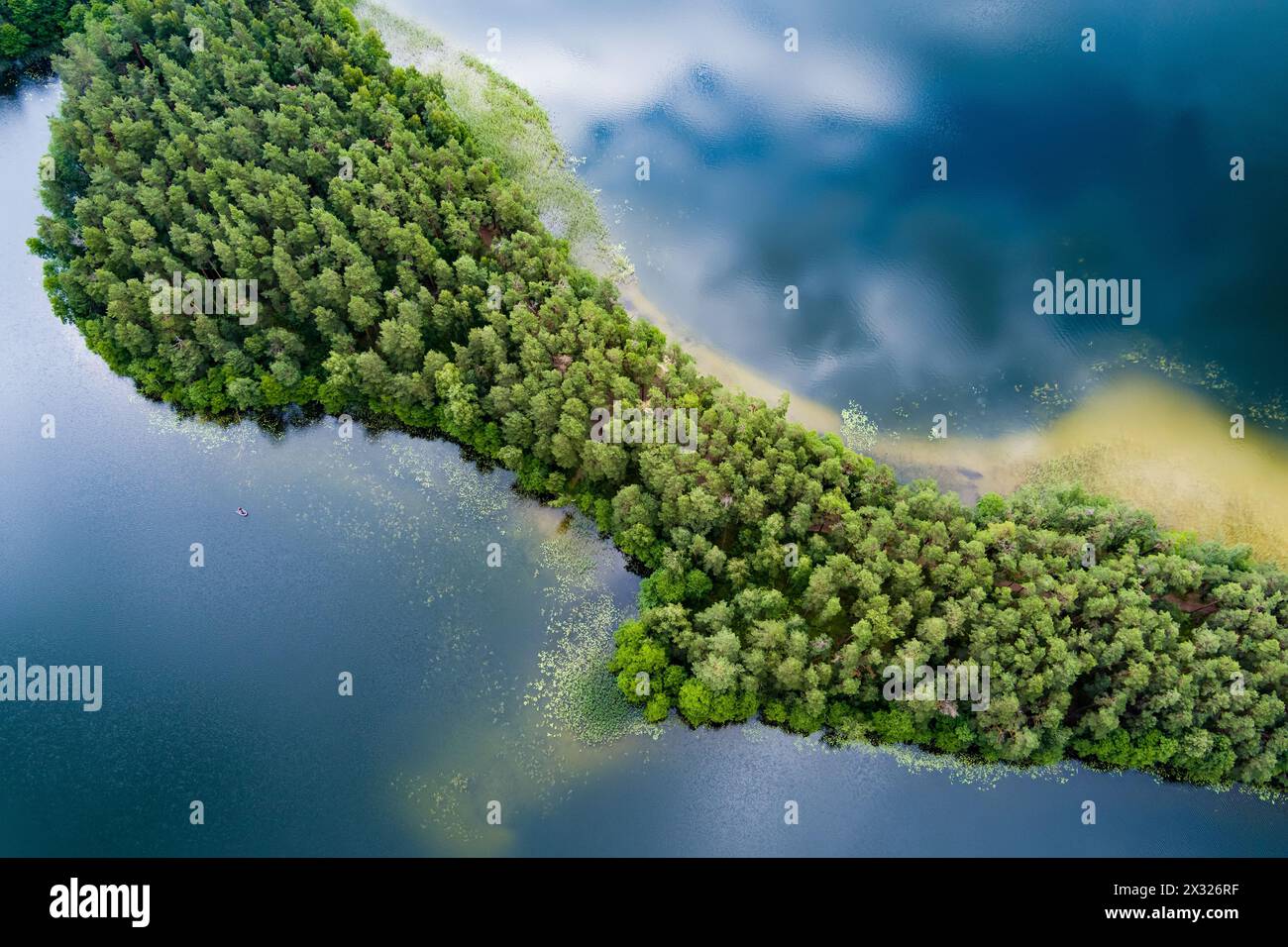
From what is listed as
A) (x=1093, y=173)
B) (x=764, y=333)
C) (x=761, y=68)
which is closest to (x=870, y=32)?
(x=761, y=68)

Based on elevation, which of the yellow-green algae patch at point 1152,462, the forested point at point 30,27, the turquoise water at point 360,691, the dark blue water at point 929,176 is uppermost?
the forested point at point 30,27

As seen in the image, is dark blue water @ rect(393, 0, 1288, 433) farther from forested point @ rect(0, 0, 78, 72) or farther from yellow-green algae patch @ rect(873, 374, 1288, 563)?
forested point @ rect(0, 0, 78, 72)

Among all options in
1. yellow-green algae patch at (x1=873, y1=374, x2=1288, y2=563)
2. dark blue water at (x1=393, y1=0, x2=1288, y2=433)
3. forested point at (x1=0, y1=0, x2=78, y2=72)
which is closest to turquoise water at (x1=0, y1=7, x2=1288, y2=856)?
dark blue water at (x1=393, y1=0, x2=1288, y2=433)

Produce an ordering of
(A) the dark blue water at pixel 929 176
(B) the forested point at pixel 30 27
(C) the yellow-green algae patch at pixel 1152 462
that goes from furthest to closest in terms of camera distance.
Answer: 1. (B) the forested point at pixel 30 27
2. (A) the dark blue water at pixel 929 176
3. (C) the yellow-green algae patch at pixel 1152 462

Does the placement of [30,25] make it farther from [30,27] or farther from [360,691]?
[360,691]

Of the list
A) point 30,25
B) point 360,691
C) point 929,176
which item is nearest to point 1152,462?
point 929,176

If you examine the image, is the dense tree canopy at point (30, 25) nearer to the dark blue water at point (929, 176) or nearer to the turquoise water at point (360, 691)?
the turquoise water at point (360, 691)

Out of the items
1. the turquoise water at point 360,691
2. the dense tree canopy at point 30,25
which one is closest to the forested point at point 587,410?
the turquoise water at point 360,691
